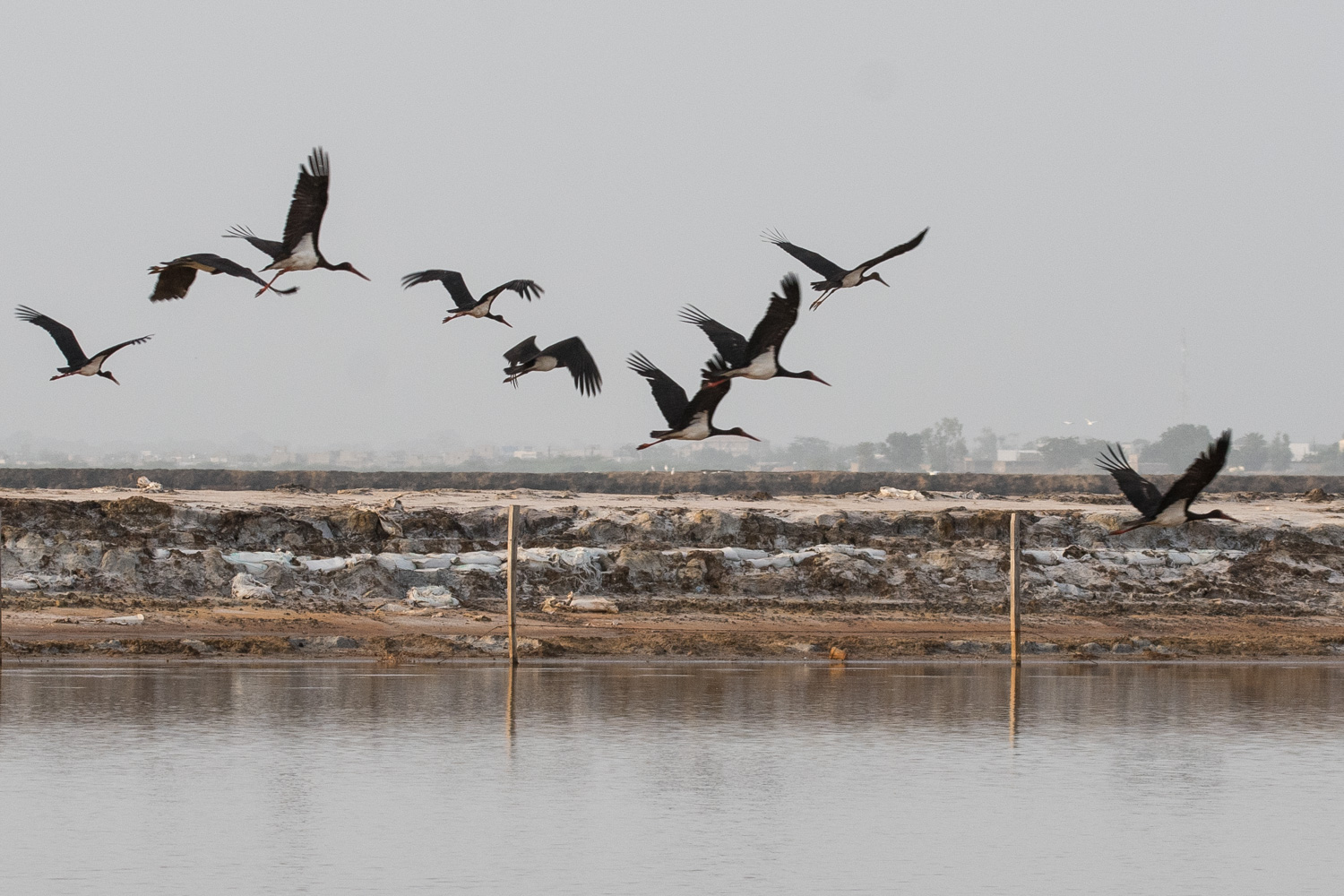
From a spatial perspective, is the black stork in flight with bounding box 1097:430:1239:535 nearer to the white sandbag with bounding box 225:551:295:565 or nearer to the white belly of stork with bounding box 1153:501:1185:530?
the white belly of stork with bounding box 1153:501:1185:530

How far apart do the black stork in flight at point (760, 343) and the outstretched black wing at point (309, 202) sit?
389 cm

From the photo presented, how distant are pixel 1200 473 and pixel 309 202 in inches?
336

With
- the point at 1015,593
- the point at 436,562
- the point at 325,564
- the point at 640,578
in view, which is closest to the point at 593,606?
the point at 640,578

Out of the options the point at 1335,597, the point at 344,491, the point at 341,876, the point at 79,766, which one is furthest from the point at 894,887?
the point at 344,491

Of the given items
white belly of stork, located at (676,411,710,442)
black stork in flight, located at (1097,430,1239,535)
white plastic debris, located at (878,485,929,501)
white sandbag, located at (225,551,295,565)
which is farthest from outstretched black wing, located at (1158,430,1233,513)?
white plastic debris, located at (878,485,929,501)

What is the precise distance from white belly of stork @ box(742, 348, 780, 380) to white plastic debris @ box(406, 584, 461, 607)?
50.8ft

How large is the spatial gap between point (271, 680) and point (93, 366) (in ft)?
22.6

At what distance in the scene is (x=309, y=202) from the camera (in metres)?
16.2

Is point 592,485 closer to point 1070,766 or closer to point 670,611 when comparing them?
point 670,611

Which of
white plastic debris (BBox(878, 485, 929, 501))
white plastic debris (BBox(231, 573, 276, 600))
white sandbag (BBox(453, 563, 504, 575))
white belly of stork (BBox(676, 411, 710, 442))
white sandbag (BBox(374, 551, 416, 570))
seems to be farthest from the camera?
white plastic debris (BBox(878, 485, 929, 501))

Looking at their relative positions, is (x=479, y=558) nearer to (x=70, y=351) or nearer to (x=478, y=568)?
(x=478, y=568)

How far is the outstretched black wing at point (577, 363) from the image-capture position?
58.7 ft

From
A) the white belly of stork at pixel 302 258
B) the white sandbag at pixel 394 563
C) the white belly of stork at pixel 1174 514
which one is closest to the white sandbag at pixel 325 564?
the white sandbag at pixel 394 563

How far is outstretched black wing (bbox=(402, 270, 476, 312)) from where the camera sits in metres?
19.3
